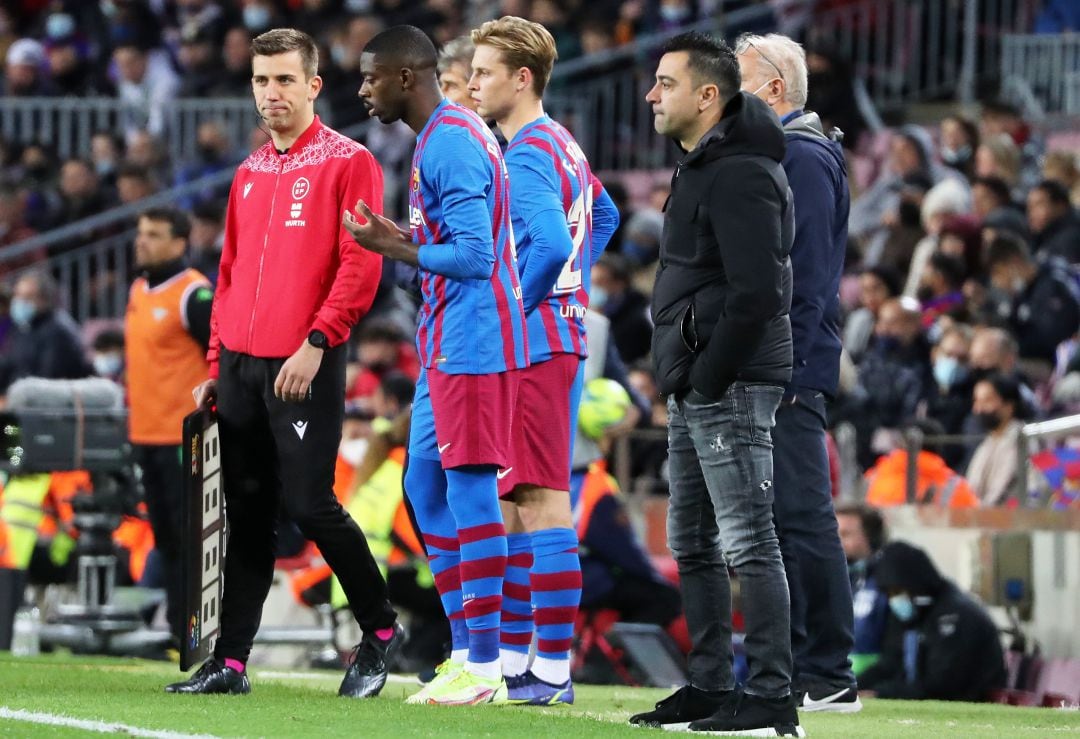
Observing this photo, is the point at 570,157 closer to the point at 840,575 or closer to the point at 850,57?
the point at 840,575

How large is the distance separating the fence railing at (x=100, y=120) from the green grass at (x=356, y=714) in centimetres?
1112

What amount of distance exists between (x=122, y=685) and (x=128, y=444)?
3.77 m

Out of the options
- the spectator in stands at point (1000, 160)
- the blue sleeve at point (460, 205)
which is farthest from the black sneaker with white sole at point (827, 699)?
the spectator in stands at point (1000, 160)

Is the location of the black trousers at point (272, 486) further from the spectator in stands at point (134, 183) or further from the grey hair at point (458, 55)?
the spectator in stands at point (134, 183)

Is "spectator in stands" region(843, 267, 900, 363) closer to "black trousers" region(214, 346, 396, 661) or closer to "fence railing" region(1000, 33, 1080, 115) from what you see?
"fence railing" region(1000, 33, 1080, 115)

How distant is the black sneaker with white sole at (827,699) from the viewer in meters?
7.45

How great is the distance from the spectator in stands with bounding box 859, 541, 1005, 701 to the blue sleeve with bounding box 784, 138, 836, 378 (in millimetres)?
2851

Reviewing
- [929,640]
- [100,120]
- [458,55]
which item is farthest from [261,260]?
[100,120]

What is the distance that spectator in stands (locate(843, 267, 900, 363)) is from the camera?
14.0m

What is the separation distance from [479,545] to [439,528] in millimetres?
362

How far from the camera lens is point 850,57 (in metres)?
18.1

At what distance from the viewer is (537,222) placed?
721cm

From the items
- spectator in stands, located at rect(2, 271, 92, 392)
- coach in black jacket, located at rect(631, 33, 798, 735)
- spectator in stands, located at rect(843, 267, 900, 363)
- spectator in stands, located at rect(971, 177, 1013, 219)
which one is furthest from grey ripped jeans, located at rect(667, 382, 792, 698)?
spectator in stands, located at rect(2, 271, 92, 392)

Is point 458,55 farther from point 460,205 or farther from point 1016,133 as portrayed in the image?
point 1016,133
